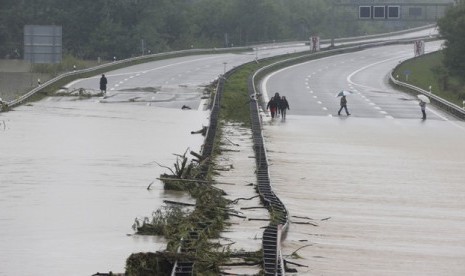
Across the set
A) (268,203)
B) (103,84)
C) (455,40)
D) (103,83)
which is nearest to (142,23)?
(455,40)

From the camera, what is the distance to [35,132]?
50906mm

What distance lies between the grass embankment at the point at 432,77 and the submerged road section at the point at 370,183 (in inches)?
418

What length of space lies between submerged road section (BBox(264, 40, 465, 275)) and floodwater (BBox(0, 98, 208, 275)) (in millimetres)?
3455

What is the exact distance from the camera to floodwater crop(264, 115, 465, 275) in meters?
24.2

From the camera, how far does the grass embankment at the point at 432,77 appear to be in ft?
285

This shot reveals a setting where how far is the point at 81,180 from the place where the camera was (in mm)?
36125

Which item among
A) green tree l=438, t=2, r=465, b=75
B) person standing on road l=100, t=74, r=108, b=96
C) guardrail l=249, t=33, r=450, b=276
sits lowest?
guardrail l=249, t=33, r=450, b=276

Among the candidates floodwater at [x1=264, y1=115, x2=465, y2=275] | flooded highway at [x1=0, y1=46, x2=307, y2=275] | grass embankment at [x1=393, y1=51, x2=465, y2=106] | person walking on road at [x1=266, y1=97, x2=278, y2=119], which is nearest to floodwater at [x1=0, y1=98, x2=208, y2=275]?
flooded highway at [x1=0, y1=46, x2=307, y2=275]

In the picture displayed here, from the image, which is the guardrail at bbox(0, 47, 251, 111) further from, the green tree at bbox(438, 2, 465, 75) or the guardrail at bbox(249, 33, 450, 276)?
the green tree at bbox(438, 2, 465, 75)

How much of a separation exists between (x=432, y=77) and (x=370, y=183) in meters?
67.4

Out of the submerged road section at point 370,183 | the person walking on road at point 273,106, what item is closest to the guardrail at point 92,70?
the person walking on road at point 273,106

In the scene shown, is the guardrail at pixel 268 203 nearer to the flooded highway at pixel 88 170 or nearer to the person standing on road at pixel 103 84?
the flooded highway at pixel 88 170

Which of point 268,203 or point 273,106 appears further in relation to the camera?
point 273,106

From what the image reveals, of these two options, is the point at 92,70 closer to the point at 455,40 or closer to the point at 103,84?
the point at 103,84
